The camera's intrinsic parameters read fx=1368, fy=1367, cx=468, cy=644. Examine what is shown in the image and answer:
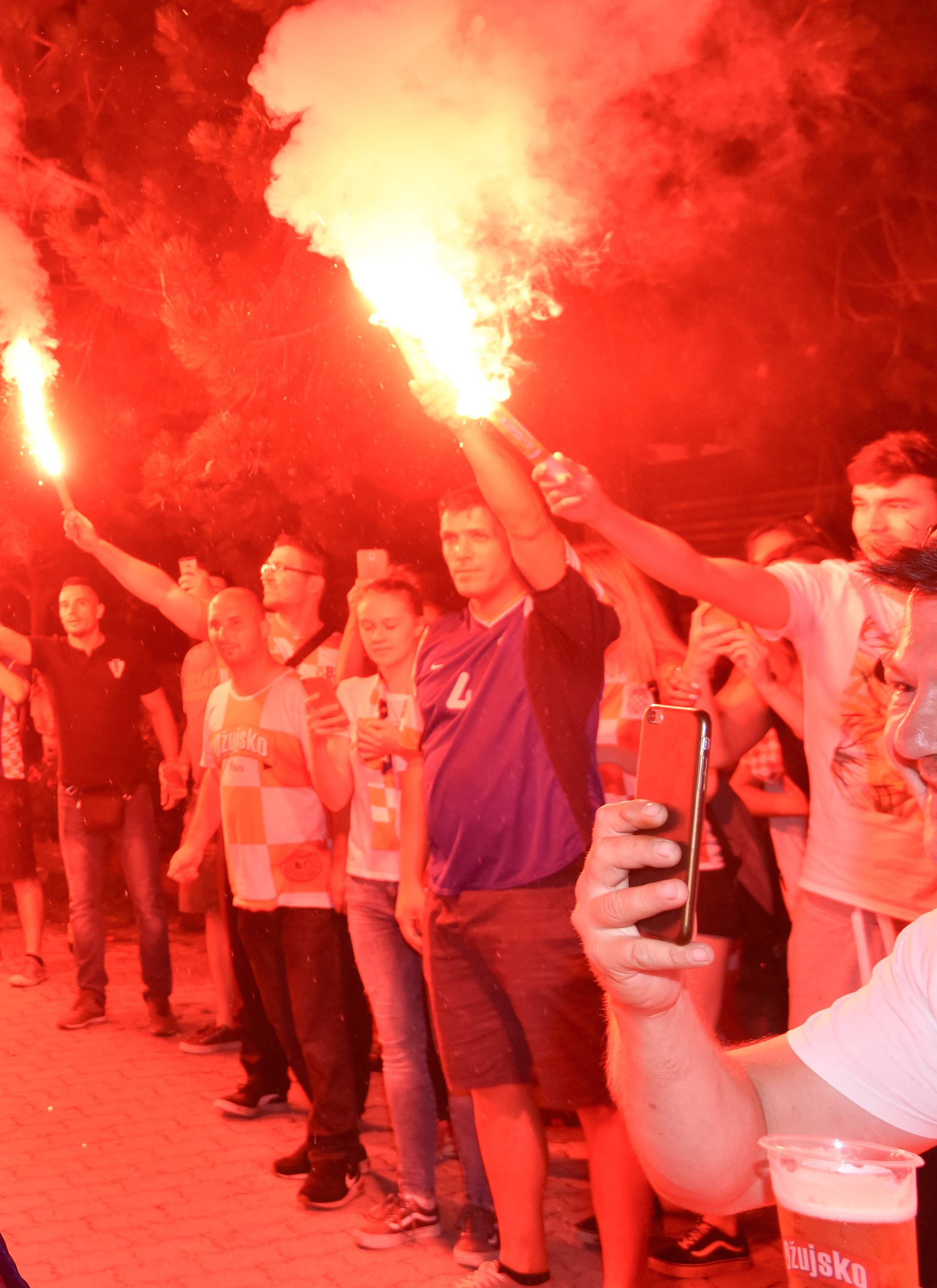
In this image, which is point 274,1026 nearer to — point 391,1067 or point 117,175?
point 391,1067

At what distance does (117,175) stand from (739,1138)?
27.9ft

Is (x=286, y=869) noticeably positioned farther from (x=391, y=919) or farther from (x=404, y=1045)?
(x=404, y=1045)

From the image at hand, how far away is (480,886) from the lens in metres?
4.23

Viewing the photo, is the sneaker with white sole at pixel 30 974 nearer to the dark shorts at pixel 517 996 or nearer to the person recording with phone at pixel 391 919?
the person recording with phone at pixel 391 919

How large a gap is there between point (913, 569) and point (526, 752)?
7.81ft

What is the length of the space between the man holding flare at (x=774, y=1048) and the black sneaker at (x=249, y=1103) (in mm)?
4407

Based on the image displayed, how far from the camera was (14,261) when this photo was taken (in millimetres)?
8523

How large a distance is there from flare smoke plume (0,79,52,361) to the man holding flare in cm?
745

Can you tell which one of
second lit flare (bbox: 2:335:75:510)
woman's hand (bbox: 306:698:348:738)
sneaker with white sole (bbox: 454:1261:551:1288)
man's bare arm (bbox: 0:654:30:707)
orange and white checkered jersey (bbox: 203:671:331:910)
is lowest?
sneaker with white sole (bbox: 454:1261:551:1288)

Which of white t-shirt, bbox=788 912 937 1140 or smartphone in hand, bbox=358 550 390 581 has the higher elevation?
smartphone in hand, bbox=358 550 390 581

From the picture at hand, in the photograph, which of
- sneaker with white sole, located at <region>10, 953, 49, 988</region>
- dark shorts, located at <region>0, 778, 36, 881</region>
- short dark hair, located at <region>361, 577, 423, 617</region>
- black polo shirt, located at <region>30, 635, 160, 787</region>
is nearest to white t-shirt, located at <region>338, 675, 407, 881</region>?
short dark hair, located at <region>361, 577, 423, 617</region>

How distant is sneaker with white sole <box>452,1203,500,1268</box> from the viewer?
4.62m

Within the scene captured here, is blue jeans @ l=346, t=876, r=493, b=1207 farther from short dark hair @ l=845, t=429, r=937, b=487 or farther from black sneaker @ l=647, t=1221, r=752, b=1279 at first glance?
short dark hair @ l=845, t=429, r=937, b=487

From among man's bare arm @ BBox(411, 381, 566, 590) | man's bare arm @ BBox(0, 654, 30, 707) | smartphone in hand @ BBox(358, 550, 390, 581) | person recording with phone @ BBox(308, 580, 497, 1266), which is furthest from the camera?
man's bare arm @ BBox(0, 654, 30, 707)
